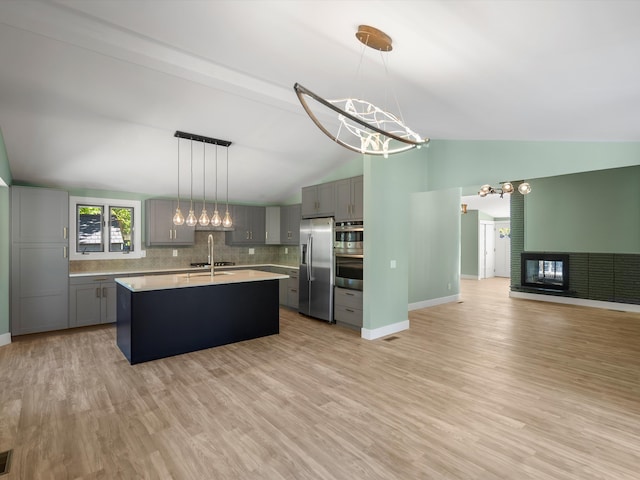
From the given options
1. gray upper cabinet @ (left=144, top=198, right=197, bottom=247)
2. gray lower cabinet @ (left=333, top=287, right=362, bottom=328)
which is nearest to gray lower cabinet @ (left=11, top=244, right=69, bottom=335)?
gray upper cabinet @ (left=144, top=198, right=197, bottom=247)

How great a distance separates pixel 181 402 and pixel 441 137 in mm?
4557

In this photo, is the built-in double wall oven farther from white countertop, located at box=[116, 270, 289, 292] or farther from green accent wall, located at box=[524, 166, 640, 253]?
green accent wall, located at box=[524, 166, 640, 253]

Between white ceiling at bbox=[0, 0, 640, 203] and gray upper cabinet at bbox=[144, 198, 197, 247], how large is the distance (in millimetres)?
1484

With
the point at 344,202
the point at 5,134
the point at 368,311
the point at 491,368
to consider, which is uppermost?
the point at 5,134

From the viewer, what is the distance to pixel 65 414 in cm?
270

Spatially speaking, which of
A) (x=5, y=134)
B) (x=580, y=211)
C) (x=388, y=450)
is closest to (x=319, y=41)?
(x=388, y=450)

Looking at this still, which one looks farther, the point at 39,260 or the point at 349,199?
the point at 349,199

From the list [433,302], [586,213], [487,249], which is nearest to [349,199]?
[433,302]

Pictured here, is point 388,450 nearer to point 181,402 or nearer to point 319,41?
point 181,402

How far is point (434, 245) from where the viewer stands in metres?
7.20

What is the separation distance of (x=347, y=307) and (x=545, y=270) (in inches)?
230

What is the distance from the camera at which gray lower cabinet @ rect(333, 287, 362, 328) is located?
5027 millimetres

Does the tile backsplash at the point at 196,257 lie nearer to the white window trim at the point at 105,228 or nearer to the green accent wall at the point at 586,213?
the white window trim at the point at 105,228

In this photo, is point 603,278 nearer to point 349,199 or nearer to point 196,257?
point 349,199
